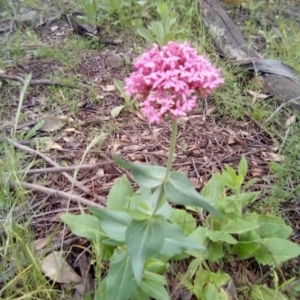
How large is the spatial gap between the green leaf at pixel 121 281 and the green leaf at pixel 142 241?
0.13 meters

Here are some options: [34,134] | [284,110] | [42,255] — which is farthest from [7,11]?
[42,255]

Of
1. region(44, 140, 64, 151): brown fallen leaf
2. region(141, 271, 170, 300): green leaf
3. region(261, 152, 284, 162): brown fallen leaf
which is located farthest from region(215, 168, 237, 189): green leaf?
region(44, 140, 64, 151): brown fallen leaf

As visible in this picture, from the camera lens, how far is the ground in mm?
1623

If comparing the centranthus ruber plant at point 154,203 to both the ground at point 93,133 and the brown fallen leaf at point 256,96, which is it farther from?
the brown fallen leaf at point 256,96

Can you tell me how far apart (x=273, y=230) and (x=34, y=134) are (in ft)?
3.88

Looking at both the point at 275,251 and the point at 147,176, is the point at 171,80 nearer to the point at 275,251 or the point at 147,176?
the point at 147,176

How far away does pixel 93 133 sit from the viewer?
211 cm

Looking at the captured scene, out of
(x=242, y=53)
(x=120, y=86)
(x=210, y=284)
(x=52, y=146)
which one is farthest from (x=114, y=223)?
(x=242, y=53)

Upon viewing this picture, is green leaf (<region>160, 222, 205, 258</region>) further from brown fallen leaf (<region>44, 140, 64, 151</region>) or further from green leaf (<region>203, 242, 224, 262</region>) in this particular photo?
brown fallen leaf (<region>44, 140, 64, 151</region>)

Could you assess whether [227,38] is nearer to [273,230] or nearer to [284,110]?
[284,110]

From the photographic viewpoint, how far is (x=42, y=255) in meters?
1.41

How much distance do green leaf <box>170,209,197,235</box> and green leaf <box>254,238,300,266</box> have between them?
232 mm

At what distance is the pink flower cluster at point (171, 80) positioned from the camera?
1036 mm

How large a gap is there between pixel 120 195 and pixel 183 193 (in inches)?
16.2
